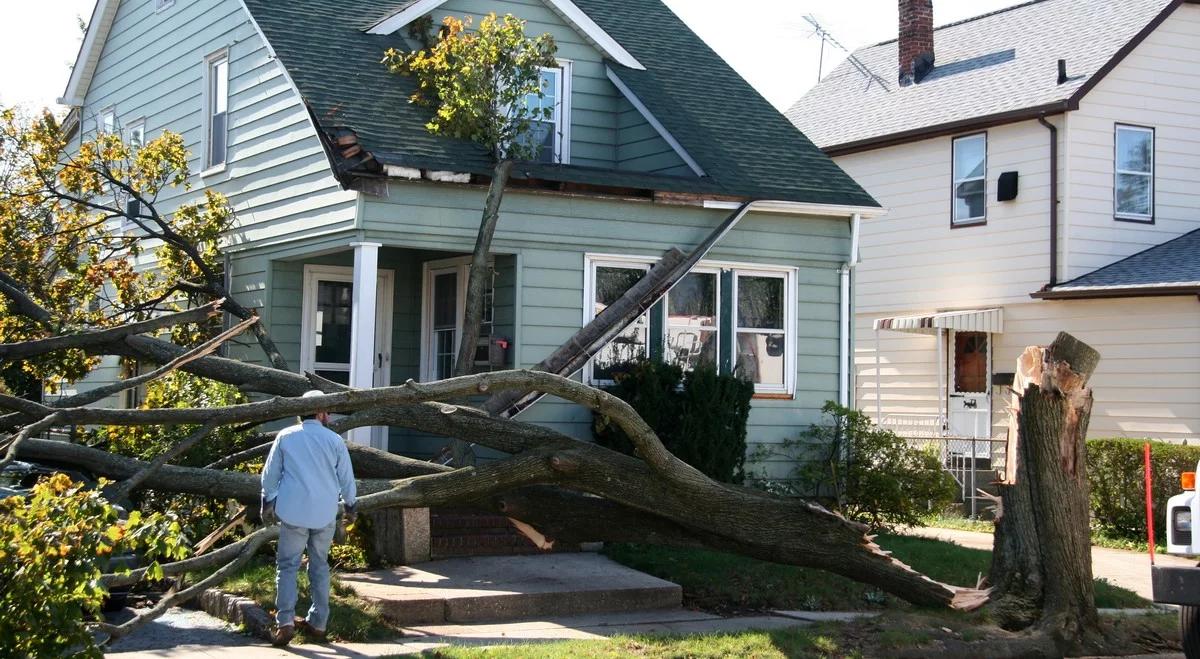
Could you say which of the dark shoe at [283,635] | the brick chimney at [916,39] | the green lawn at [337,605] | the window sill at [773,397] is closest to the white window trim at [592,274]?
the window sill at [773,397]

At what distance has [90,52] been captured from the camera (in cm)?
2044

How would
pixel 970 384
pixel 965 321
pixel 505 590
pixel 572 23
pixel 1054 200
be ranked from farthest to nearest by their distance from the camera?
1. pixel 970 384
2. pixel 965 321
3. pixel 1054 200
4. pixel 572 23
5. pixel 505 590

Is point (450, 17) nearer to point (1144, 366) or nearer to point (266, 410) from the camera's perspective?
point (266, 410)

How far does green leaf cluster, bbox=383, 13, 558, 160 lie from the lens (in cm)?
1368

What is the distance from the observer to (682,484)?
32.7 feet

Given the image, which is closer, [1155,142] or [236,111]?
[236,111]

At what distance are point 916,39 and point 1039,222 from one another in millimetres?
5473

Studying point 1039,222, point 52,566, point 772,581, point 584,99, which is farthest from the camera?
point 1039,222

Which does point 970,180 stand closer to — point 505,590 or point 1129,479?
point 1129,479

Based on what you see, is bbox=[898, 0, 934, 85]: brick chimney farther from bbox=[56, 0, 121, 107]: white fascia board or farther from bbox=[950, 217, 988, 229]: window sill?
bbox=[56, 0, 121, 107]: white fascia board

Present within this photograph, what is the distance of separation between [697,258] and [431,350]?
349 cm

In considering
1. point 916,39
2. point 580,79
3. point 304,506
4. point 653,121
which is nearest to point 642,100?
point 653,121

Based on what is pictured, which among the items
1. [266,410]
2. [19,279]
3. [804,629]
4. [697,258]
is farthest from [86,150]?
[804,629]

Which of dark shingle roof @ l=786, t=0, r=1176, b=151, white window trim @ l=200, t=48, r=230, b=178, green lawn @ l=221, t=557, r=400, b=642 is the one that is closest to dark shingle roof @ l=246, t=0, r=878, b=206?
white window trim @ l=200, t=48, r=230, b=178
